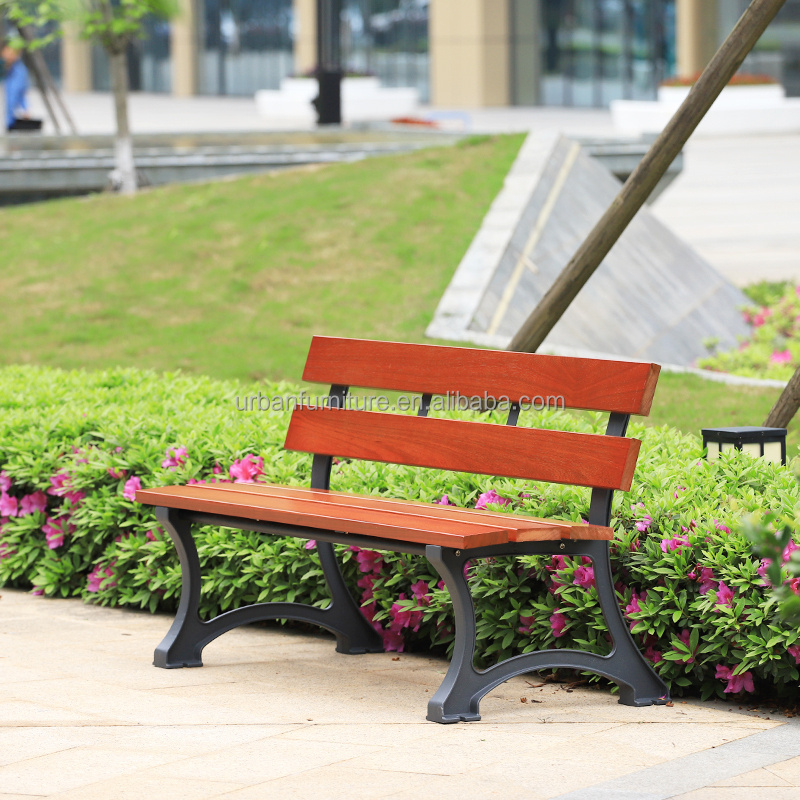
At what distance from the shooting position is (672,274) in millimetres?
12562

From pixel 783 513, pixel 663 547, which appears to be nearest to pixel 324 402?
pixel 663 547

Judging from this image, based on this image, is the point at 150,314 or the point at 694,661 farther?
the point at 150,314

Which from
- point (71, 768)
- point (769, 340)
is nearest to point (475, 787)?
point (71, 768)

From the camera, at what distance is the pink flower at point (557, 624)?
12.9 ft

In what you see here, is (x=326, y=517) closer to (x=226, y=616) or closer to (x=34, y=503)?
(x=226, y=616)

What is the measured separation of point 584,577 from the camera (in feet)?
12.7

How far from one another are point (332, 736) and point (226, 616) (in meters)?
0.97

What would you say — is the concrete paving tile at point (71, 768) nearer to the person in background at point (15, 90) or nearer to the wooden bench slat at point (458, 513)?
the wooden bench slat at point (458, 513)

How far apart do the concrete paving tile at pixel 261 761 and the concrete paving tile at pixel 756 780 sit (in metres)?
0.90

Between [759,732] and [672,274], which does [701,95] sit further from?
[672,274]

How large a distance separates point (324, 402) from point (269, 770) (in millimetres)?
1789

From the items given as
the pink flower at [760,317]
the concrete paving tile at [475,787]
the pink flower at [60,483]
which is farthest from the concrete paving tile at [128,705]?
the pink flower at [760,317]

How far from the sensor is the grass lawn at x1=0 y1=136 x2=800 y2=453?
9.67 m

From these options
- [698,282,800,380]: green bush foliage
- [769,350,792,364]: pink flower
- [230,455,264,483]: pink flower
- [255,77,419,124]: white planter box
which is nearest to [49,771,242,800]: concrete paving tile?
[230,455,264,483]: pink flower
